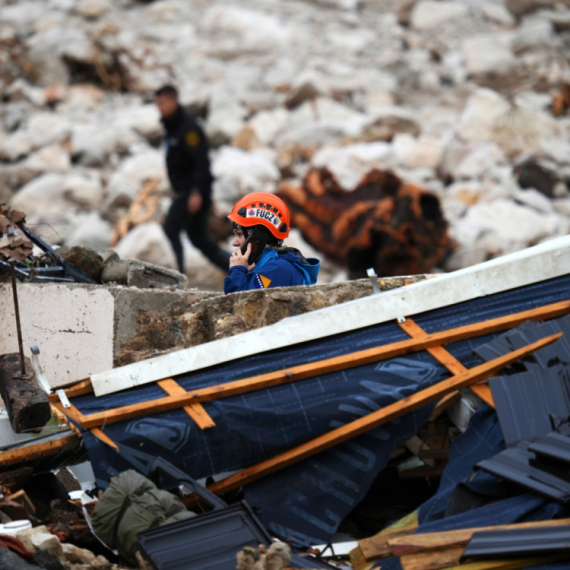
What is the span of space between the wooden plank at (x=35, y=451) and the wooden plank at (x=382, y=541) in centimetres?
176

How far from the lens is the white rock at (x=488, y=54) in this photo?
69.7 ft

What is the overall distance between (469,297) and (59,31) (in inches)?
720

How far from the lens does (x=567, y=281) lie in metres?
5.52

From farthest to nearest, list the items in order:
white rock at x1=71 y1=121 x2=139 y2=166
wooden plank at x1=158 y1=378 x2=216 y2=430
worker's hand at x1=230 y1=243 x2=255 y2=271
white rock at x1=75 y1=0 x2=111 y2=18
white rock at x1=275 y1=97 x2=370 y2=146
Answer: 1. white rock at x1=75 y1=0 x2=111 y2=18
2. white rock at x1=275 y1=97 x2=370 y2=146
3. white rock at x1=71 y1=121 x2=139 y2=166
4. worker's hand at x1=230 y1=243 x2=255 y2=271
5. wooden plank at x1=158 y1=378 x2=216 y2=430

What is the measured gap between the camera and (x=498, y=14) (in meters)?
23.6

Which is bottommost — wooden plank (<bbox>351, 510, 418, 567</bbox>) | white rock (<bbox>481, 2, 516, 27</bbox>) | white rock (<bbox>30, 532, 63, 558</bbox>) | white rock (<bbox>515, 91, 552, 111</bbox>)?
white rock (<bbox>515, 91, 552, 111</bbox>)

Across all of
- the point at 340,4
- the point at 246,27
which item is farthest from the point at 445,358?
the point at 340,4

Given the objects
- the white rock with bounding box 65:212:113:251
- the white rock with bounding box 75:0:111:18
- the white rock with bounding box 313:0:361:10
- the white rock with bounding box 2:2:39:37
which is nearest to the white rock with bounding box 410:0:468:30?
→ the white rock with bounding box 313:0:361:10

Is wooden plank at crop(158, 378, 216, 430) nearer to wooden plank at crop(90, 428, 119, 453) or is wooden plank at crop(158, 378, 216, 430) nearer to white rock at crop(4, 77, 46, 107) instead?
wooden plank at crop(90, 428, 119, 453)

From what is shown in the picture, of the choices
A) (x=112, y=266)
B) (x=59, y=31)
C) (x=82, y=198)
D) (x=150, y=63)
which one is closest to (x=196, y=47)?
(x=150, y=63)

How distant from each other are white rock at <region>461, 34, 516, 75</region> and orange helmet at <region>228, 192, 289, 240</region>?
1629 centimetres

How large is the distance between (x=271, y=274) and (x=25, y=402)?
5.77 feet

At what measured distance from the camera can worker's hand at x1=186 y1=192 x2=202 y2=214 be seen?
10434mm

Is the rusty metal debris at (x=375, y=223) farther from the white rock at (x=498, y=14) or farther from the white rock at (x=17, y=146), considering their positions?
the white rock at (x=498, y=14)
